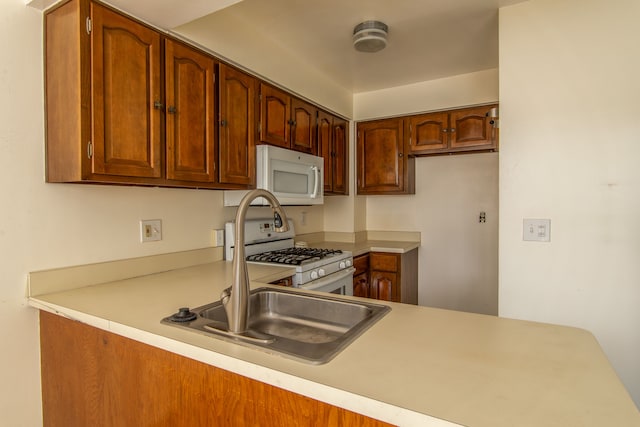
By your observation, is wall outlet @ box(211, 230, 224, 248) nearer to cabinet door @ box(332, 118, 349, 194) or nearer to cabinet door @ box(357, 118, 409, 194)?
cabinet door @ box(332, 118, 349, 194)

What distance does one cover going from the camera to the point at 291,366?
2.45 ft

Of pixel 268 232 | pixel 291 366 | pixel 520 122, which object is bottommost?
pixel 291 366

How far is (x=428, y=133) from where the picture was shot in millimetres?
3088

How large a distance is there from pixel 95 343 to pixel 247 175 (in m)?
1.16

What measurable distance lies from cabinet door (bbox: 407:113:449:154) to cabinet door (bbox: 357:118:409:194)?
0.34 ft

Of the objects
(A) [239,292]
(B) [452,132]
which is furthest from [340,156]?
(A) [239,292]

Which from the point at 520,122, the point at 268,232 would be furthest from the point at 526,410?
the point at 268,232

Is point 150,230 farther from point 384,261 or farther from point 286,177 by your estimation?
point 384,261

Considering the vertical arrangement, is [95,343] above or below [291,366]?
below

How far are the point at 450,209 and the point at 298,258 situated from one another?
73.0 inches

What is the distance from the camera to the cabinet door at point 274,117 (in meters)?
2.17

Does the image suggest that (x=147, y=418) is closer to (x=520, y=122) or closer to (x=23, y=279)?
(x=23, y=279)

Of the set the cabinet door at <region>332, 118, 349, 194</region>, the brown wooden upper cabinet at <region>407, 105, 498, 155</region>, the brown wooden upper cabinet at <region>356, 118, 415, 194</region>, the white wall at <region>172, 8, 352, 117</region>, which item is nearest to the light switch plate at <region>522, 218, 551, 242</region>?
the brown wooden upper cabinet at <region>407, 105, 498, 155</region>

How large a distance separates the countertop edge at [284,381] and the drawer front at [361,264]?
6.64 feet
